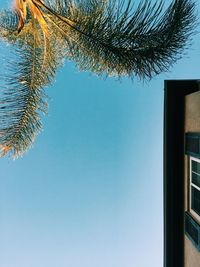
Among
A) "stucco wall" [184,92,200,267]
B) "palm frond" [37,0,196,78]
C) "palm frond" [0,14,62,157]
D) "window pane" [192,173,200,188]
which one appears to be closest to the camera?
"palm frond" [37,0,196,78]

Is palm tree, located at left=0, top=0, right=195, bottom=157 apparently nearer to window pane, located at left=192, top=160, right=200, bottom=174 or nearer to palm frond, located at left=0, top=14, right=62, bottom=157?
palm frond, located at left=0, top=14, right=62, bottom=157

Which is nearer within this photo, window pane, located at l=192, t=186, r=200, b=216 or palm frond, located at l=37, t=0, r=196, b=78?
palm frond, located at l=37, t=0, r=196, b=78

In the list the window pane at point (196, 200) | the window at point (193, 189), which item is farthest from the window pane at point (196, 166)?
the window pane at point (196, 200)

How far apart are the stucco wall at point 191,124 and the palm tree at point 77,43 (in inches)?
183

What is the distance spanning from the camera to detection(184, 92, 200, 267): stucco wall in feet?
35.2

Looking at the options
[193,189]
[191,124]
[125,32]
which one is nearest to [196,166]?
[193,189]

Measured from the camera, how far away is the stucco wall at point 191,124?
1073cm

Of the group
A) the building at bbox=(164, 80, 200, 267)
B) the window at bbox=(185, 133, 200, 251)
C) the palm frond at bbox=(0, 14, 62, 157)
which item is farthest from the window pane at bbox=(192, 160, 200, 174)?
the palm frond at bbox=(0, 14, 62, 157)

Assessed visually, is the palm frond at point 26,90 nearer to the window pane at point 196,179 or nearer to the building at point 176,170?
the window pane at point 196,179

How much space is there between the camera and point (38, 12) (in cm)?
640

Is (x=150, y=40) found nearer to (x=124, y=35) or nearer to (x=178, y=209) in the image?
(x=124, y=35)

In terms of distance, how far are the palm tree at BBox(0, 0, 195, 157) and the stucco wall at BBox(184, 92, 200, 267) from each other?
465 centimetres

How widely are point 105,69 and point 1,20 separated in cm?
271

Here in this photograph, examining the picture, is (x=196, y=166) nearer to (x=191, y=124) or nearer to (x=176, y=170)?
(x=191, y=124)
